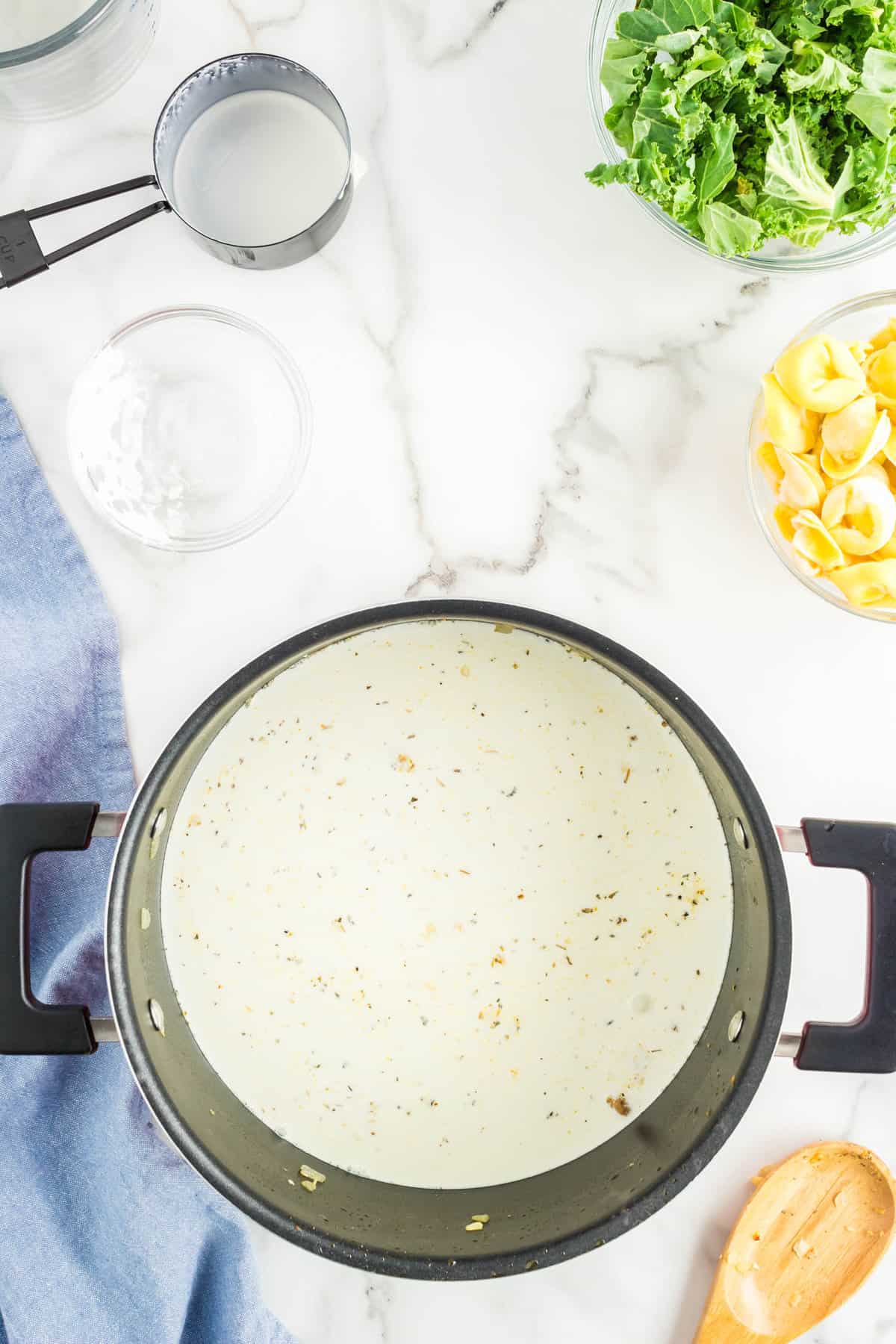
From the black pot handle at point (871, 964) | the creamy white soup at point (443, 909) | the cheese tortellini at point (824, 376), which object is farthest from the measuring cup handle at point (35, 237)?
the black pot handle at point (871, 964)

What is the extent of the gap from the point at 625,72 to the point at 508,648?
341mm

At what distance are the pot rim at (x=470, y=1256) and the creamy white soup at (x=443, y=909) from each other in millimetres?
95

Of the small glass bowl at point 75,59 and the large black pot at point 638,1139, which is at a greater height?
the small glass bowl at point 75,59

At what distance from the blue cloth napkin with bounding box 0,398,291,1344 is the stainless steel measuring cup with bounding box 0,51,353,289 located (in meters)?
0.10

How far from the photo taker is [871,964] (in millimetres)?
566

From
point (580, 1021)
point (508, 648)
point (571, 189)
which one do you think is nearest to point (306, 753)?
point (508, 648)

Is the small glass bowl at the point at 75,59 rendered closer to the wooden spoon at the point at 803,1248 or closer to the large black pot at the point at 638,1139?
the large black pot at the point at 638,1139

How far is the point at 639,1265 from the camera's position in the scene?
74 cm

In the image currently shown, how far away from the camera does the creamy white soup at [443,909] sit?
2.27 ft

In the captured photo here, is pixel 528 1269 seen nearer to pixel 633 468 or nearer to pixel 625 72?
pixel 633 468

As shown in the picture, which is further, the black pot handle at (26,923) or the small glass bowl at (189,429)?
the small glass bowl at (189,429)

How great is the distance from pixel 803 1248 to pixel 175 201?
0.82 metres

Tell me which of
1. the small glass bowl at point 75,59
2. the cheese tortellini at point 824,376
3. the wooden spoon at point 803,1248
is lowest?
the wooden spoon at point 803,1248

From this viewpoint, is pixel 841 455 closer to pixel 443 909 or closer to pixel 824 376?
pixel 824 376
